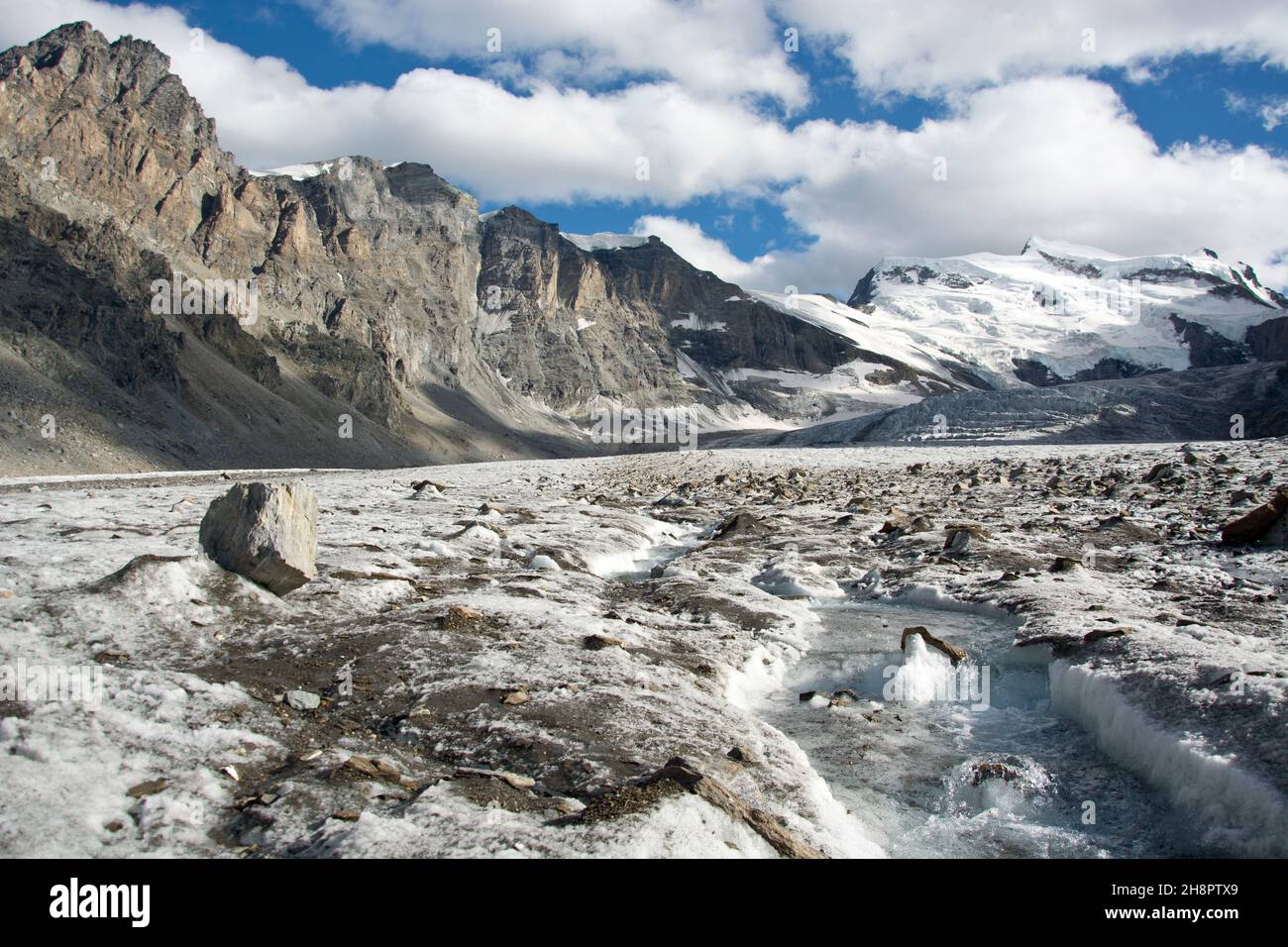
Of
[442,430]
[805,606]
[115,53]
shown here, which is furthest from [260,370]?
[805,606]

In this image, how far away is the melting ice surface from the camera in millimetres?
5770

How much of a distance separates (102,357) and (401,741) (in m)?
91.8

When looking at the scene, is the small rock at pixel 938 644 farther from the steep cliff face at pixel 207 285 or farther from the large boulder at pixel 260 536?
the steep cliff face at pixel 207 285

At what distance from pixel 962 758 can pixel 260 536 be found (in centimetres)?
780

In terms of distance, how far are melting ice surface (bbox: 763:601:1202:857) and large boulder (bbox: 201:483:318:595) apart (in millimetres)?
5755

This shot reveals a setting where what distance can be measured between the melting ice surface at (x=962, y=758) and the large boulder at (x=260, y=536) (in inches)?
227

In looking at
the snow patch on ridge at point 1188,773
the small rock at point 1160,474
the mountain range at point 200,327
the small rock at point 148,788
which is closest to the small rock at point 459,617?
the small rock at point 148,788

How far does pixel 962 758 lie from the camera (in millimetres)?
7129

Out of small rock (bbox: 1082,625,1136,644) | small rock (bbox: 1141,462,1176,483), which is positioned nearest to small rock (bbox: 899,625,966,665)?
small rock (bbox: 1082,625,1136,644)

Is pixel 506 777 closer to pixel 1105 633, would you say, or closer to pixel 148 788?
pixel 148 788

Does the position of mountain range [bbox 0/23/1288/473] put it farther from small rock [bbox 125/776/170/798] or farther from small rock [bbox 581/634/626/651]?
small rock [bbox 125/776/170/798]

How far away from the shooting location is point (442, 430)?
460ft

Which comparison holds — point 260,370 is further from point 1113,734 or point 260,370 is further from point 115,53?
point 1113,734

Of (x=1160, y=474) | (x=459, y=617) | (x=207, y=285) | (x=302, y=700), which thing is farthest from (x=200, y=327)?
(x=302, y=700)
